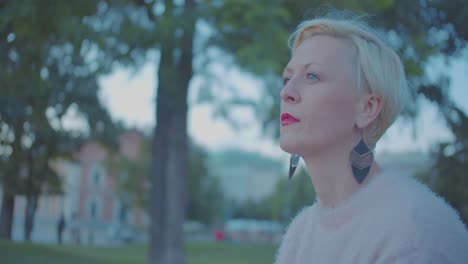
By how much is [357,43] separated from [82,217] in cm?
5155

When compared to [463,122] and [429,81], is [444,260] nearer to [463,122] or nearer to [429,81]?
[429,81]

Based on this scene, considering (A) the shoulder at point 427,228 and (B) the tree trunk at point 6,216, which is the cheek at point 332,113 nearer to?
(A) the shoulder at point 427,228

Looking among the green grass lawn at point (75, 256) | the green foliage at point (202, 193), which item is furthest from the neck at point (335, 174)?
the green foliage at point (202, 193)

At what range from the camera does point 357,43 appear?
128 cm

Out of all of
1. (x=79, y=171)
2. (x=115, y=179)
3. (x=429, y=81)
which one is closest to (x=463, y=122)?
(x=429, y=81)

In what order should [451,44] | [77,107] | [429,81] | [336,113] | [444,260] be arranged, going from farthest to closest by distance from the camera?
[77,107]
[429,81]
[451,44]
[336,113]
[444,260]

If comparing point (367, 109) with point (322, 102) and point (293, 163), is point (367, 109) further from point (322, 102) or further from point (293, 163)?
point (293, 163)

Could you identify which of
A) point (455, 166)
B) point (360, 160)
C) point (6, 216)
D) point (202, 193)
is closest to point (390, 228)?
point (360, 160)

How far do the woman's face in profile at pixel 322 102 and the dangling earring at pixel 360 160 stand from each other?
3 cm

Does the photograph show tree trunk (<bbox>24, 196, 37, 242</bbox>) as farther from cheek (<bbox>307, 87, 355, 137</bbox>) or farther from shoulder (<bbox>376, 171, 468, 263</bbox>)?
shoulder (<bbox>376, 171, 468, 263</bbox>)

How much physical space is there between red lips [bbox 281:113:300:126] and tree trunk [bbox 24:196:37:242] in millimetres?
23510

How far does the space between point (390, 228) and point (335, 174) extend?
22cm

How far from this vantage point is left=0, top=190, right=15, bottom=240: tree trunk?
2102cm

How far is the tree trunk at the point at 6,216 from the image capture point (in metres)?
21.0
